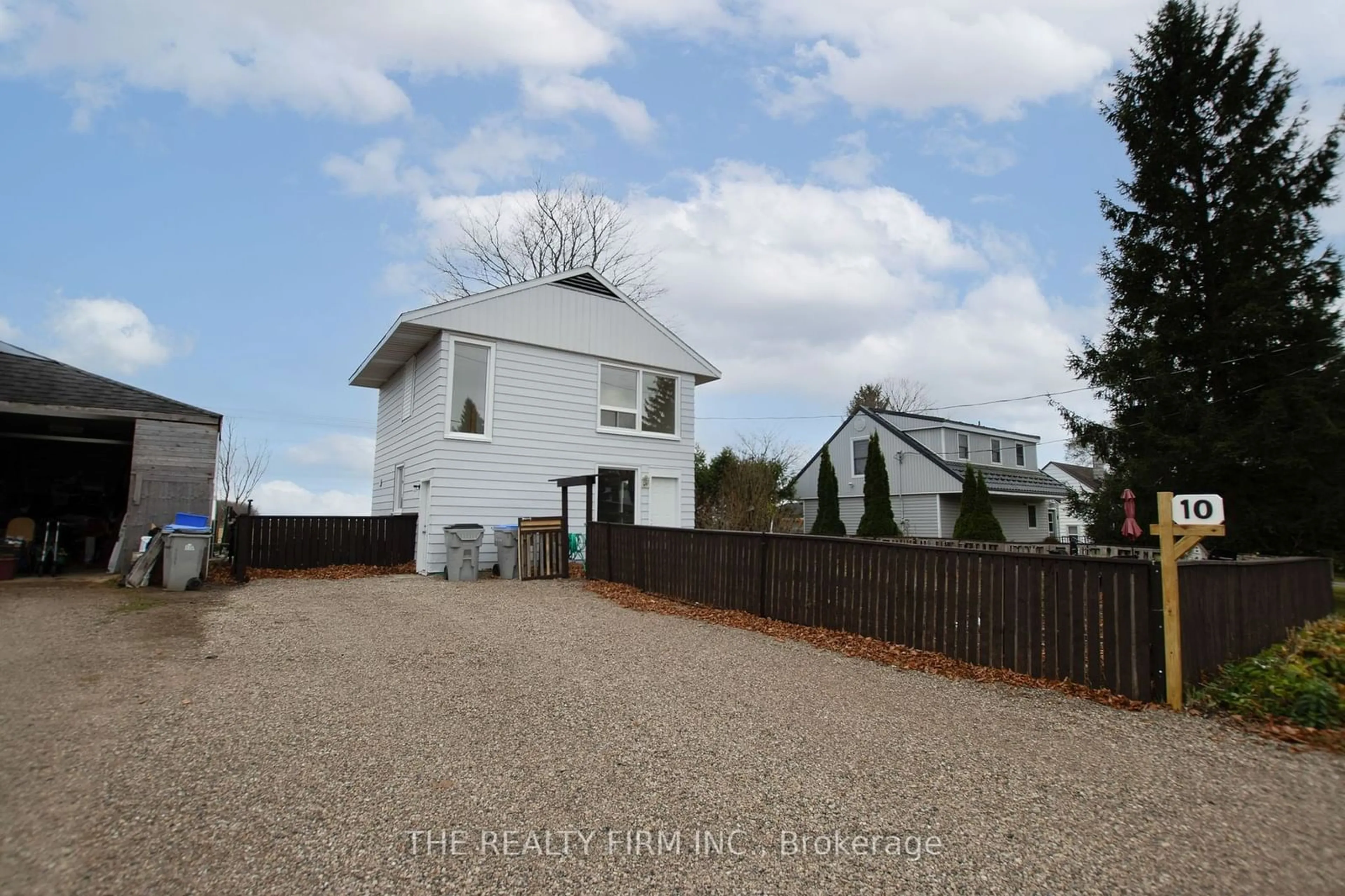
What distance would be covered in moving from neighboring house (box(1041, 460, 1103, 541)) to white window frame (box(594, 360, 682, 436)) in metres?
17.2

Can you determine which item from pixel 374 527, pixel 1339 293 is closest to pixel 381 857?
pixel 374 527

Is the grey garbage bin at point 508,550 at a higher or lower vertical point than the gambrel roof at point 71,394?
lower

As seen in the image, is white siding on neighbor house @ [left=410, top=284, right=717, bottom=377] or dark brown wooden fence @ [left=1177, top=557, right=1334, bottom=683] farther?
white siding on neighbor house @ [left=410, top=284, right=717, bottom=377]

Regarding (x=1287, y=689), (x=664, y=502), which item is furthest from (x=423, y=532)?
(x=1287, y=689)

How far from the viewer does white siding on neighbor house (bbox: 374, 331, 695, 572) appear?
44.2ft

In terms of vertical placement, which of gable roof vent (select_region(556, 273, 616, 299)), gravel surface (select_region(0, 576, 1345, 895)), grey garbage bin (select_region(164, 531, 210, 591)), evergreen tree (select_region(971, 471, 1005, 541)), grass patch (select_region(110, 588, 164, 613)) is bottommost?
gravel surface (select_region(0, 576, 1345, 895))

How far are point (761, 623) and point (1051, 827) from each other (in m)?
5.39

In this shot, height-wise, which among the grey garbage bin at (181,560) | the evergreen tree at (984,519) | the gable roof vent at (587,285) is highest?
the gable roof vent at (587,285)

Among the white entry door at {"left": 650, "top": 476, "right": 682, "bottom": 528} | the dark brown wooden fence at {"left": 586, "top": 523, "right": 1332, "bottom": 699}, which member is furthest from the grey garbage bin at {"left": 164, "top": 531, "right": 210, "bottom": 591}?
the white entry door at {"left": 650, "top": 476, "right": 682, "bottom": 528}

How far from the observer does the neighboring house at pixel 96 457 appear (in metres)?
12.2

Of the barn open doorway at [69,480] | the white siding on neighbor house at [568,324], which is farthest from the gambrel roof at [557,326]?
the barn open doorway at [69,480]

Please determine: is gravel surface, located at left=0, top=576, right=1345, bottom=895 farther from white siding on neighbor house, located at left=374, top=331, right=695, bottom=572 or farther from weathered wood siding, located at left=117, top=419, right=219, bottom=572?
white siding on neighbor house, located at left=374, top=331, right=695, bottom=572

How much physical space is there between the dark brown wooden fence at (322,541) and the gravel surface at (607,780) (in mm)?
6845

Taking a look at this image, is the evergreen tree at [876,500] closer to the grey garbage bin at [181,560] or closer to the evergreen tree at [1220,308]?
the evergreen tree at [1220,308]
